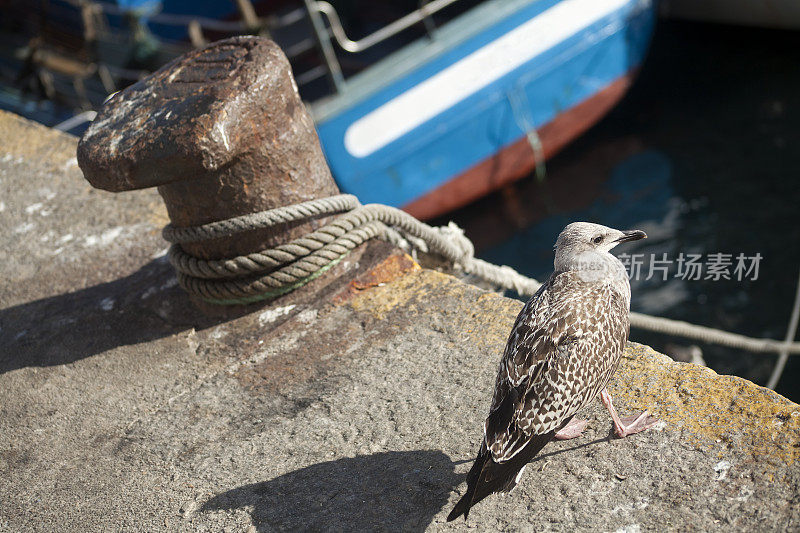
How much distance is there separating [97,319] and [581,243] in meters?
2.40

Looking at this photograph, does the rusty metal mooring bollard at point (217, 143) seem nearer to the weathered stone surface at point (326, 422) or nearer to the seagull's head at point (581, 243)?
the weathered stone surface at point (326, 422)

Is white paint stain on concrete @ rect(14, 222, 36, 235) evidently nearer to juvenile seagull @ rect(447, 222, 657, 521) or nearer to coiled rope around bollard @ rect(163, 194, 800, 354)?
coiled rope around bollard @ rect(163, 194, 800, 354)

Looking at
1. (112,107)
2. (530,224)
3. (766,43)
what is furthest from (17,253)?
(766,43)

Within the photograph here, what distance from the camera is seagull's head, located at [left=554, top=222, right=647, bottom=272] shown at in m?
2.76

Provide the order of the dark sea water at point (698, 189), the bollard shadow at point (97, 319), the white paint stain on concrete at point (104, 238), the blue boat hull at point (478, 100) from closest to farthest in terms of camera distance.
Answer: the bollard shadow at point (97, 319) → the white paint stain on concrete at point (104, 238) → the dark sea water at point (698, 189) → the blue boat hull at point (478, 100)

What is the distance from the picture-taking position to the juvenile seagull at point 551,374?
2.21 m

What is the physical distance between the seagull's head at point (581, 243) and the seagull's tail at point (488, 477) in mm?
763

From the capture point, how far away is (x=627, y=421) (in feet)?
8.22

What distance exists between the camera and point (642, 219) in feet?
27.1

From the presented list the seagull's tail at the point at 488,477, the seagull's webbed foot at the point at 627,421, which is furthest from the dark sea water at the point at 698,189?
the seagull's tail at the point at 488,477

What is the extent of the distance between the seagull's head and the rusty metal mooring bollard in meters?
1.24

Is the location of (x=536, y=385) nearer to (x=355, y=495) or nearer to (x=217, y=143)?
(x=355, y=495)

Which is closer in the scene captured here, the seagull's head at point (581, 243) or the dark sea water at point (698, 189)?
the seagull's head at point (581, 243)

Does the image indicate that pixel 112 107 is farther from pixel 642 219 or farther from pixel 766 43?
pixel 766 43
